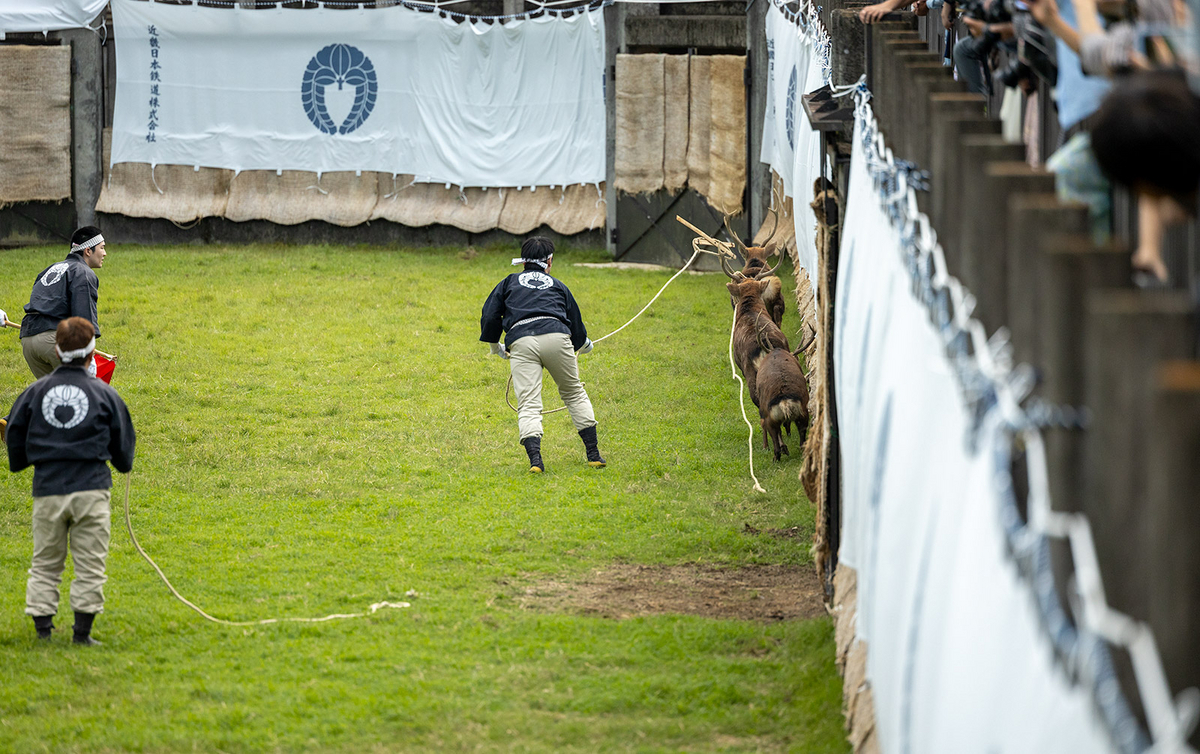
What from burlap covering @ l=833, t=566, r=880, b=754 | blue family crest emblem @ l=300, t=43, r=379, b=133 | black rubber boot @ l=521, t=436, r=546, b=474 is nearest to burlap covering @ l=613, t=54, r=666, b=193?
blue family crest emblem @ l=300, t=43, r=379, b=133

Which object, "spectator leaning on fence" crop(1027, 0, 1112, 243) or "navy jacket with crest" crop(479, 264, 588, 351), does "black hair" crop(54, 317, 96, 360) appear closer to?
"navy jacket with crest" crop(479, 264, 588, 351)

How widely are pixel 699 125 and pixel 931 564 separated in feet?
47.0

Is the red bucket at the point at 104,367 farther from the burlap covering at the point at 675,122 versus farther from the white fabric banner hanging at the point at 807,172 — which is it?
the burlap covering at the point at 675,122

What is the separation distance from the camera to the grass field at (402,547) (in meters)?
4.91

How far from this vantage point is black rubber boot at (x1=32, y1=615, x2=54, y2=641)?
5.84 metres

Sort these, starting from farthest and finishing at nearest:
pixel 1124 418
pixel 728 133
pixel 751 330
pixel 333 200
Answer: pixel 333 200 < pixel 728 133 < pixel 751 330 < pixel 1124 418

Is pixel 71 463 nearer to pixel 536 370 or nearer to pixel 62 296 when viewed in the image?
pixel 62 296

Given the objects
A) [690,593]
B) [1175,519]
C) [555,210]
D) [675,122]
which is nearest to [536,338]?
[690,593]

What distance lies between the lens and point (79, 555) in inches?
227

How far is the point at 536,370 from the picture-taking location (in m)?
8.86

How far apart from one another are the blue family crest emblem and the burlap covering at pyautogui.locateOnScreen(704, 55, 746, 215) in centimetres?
488

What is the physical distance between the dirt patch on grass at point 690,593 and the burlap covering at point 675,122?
400 inches

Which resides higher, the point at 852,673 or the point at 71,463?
the point at 71,463

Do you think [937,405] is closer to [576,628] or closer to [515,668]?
[515,668]
